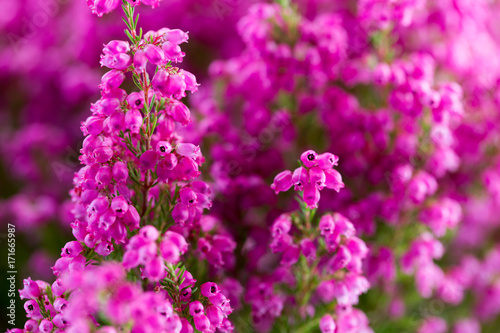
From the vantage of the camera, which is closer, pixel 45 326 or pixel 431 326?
pixel 45 326

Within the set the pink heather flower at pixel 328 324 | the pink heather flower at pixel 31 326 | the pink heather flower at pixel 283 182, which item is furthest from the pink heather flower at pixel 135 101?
the pink heather flower at pixel 328 324

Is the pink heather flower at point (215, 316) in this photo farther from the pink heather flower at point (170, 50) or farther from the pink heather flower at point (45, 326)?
the pink heather flower at point (170, 50)

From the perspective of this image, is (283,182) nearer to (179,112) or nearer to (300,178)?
(300,178)

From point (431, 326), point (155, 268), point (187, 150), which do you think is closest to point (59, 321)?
point (155, 268)

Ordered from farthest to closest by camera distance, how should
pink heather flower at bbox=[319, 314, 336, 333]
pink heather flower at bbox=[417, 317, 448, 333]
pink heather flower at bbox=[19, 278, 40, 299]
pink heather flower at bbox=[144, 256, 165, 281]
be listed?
pink heather flower at bbox=[417, 317, 448, 333] < pink heather flower at bbox=[319, 314, 336, 333] < pink heather flower at bbox=[19, 278, 40, 299] < pink heather flower at bbox=[144, 256, 165, 281]

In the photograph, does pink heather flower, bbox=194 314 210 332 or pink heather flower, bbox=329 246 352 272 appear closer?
pink heather flower, bbox=194 314 210 332

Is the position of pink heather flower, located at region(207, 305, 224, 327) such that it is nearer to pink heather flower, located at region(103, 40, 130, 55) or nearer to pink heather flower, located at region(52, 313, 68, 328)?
pink heather flower, located at region(52, 313, 68, 328)

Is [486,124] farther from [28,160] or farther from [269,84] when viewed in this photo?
[28,160]

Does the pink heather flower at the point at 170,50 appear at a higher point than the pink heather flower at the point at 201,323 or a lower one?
higher

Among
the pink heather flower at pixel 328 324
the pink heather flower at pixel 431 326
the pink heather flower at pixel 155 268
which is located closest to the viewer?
the pink heather flower at pixel 155 268

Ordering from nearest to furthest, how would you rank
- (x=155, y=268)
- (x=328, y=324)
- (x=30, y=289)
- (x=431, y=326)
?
(x=155, y=268) → (x=30, y=289) → (x=328, y=324) → (x=431, y=326)

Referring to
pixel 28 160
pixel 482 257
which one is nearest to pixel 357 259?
pixel 482 257

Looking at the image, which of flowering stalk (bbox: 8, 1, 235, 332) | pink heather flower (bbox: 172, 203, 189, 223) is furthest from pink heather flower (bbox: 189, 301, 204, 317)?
pink heather flower (bbox: 172, 203, 189, 223)

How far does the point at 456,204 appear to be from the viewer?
1229mm
